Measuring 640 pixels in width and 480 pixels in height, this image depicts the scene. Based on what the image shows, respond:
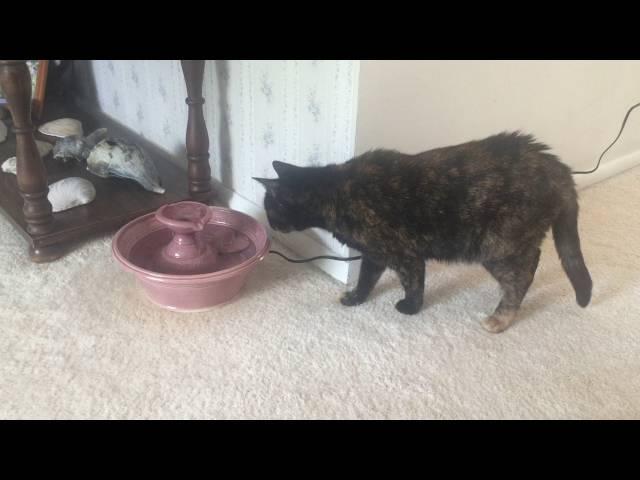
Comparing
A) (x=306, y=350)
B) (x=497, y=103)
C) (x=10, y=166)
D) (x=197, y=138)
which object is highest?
(x=497, y=103)

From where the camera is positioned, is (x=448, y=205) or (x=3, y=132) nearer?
(x=448, y=205)

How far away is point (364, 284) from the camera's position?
1.20 meters

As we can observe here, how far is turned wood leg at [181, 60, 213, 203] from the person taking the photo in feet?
4.34

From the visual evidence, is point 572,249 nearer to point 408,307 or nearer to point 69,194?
point 408,307

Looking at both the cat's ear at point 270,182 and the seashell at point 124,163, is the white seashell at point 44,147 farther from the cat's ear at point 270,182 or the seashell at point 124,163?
the cat's ear at point 270,182

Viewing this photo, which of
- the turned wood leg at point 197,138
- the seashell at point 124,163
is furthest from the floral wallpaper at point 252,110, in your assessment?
the seashell at point 124,163

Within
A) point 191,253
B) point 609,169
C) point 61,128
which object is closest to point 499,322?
point 191,253

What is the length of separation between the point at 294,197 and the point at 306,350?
0.30m

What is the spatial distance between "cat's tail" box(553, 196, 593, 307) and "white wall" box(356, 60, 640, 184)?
348mm

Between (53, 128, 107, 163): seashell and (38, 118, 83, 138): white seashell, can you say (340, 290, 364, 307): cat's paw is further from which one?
(38, 118, 83, 138): white seashell


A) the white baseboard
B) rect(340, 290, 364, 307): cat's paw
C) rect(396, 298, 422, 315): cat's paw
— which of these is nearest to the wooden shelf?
rect(340, 290, 364, 307): cat's paw

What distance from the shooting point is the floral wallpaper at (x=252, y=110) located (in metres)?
1.14
